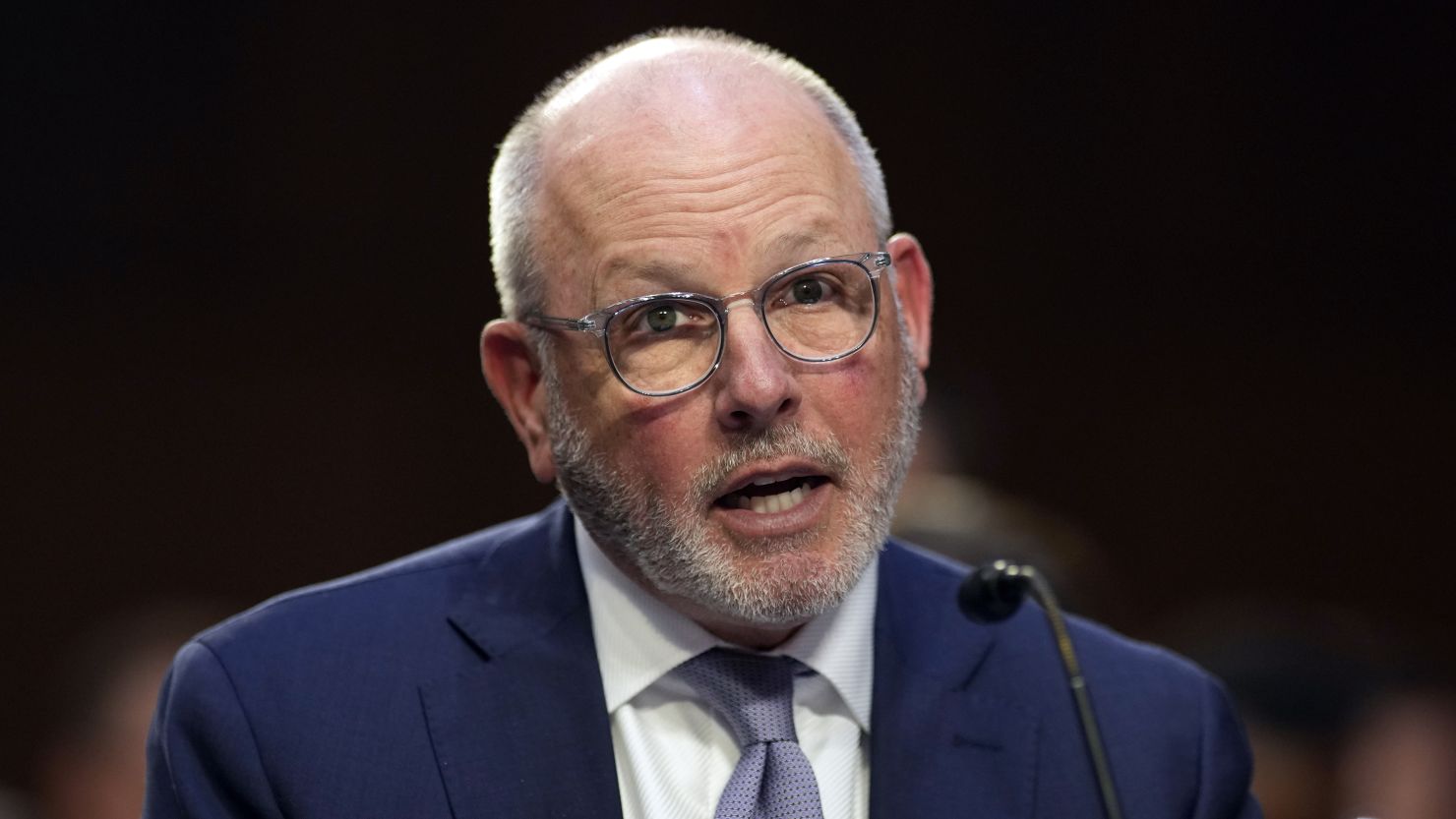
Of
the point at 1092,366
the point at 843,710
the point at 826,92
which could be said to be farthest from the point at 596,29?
the point at 843,710

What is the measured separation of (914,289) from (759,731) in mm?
665

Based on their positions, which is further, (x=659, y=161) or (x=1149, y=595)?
(x=1149, y=595)

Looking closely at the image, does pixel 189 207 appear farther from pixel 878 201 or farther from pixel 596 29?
pixel 878 201

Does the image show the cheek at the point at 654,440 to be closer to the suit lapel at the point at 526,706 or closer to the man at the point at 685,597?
the man at the point at 685,597

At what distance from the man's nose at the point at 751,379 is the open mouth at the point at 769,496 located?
90mm

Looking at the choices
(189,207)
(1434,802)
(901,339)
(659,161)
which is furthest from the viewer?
(189,207)

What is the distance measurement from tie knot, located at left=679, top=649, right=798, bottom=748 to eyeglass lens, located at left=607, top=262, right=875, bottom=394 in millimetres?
374

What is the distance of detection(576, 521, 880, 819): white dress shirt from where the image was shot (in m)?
2.02

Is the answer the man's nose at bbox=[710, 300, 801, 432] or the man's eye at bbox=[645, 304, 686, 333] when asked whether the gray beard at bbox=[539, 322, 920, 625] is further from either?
the man's eye at bbox=[645, 304, 686, 333]

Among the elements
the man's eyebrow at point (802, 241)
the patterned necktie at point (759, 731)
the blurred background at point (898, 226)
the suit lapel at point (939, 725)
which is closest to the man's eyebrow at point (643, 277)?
the man's eyebrow at point (802, 241)

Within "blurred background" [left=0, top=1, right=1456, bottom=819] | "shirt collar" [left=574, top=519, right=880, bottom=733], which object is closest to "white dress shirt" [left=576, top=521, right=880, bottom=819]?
"shirt collar" [left=574, top=519, right=880, bottom=733]

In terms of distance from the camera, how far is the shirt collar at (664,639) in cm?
208

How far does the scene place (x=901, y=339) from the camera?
2.15 meters

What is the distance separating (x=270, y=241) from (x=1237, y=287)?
3137 mm
